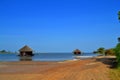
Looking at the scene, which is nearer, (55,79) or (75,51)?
(55,79)

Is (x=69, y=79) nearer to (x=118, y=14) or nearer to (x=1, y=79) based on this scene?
(x=1, y=79)

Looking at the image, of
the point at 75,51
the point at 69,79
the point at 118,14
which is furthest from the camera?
the point at 75,51

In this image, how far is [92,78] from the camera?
799 inches

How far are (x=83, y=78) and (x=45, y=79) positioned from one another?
2.83m

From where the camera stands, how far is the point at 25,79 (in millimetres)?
20641

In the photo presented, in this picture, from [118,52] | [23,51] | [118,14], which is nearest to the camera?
[118,52]

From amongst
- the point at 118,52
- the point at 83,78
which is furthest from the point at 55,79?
the point at 118,52

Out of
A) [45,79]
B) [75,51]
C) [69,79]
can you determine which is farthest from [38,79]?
[75,51]

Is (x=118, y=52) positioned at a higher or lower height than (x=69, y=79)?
higher

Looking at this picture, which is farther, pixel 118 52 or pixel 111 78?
pixel 118 52

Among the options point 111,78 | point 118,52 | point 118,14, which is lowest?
point 111,78

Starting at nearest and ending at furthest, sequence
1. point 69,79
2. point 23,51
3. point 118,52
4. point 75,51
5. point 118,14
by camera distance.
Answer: point 69,79, point 118,52, point 118,14, point 23,51, point 75,51

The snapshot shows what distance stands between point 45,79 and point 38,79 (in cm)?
62

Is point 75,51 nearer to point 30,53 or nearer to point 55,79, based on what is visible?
point 30,53
